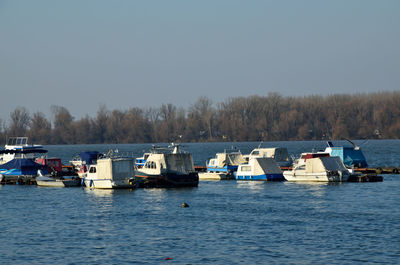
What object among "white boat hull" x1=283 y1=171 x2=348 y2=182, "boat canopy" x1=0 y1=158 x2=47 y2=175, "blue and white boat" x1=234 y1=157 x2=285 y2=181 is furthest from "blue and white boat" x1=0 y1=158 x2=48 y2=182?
"white boat hull" x1=283 y1=171 x2=348 y2=182

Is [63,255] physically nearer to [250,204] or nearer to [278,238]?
[278,238]

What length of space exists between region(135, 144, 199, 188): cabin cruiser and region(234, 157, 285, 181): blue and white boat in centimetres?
1311

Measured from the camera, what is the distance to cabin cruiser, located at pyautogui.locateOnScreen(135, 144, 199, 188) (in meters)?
81.8

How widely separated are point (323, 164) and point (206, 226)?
122 ft

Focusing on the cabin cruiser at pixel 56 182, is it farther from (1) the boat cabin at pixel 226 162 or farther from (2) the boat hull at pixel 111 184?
(1) the boat cabin at pixel 226 162

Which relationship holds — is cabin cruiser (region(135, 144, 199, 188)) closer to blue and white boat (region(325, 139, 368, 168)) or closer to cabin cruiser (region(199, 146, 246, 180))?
cabin cruiser (region(199, 146, 246, 180))

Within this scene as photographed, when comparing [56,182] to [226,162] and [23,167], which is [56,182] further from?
[226,162]

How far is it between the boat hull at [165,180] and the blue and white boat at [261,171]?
13.7 meters

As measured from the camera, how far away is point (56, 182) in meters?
92.4

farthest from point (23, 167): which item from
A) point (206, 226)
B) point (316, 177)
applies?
point (206, 226)

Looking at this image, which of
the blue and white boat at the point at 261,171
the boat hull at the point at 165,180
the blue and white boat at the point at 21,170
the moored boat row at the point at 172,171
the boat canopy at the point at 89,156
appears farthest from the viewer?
the boat canopy at the point at 89,156

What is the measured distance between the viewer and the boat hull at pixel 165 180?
268 ft

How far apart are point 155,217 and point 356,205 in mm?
20912

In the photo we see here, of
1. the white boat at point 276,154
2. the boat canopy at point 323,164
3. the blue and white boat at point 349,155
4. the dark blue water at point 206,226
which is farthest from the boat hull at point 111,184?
the blue and white boat at point 349,155
